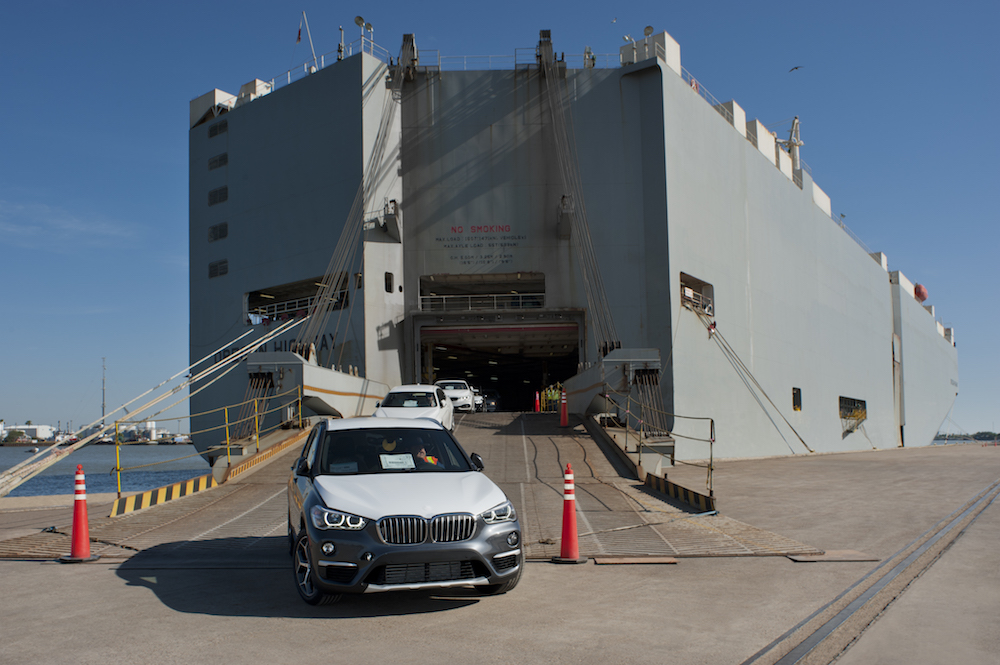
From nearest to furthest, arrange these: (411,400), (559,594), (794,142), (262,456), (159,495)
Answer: (559,594) < (159,495) < (262,456) < (411,400) < (794,142)

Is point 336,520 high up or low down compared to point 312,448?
down

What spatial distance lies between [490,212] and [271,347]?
11374 mm

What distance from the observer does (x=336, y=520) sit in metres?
6.01

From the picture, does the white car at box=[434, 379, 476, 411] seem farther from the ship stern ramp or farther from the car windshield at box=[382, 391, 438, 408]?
the car windshield at box=[382, 391, 438, 408]

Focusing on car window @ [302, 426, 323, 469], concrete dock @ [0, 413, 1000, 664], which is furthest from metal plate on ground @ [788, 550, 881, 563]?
car window @ [302, 426, 323, 469]

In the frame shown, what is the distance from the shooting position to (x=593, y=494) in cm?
1332

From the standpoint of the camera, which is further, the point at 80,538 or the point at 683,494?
the point at 683,494

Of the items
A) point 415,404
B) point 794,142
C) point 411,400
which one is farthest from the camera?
point 794,142

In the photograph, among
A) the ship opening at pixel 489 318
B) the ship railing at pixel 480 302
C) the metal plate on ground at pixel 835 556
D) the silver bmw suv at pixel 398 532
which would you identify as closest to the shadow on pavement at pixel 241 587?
the silver bmw suv at pixel 398 532

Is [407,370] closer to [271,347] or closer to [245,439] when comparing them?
[271,347]

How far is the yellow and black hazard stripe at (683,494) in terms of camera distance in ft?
38.8

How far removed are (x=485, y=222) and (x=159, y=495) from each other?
2121cm

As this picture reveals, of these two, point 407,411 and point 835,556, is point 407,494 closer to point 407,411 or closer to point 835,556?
point 835,556

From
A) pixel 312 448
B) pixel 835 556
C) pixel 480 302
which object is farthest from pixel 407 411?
pixel 480 302
